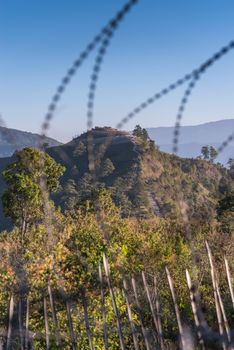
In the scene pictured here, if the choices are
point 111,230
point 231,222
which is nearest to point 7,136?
point 111,230

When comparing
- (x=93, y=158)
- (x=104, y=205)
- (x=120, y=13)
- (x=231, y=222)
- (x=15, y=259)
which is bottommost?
(x=93, y=158)

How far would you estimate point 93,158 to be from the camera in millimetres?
1192

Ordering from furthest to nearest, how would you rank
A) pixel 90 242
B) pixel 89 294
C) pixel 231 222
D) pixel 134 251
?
1. pixel 231 222
2. pixel 134 251
3. pixel 90 242
4. pixel 89 294

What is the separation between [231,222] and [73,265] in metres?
21.8

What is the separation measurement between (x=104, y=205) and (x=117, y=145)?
92.4m

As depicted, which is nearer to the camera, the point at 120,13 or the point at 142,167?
the point at 120,13

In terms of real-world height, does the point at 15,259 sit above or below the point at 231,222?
below

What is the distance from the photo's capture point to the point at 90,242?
19.8 metres

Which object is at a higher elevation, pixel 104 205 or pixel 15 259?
pixel 104 205

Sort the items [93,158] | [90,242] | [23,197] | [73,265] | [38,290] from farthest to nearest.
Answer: [23,197] < [90,242] < [73,265] < [38,290] < [93,158]

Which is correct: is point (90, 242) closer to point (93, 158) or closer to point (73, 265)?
point (73, 265)

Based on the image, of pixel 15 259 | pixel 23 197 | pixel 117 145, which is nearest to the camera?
pixel 15 259

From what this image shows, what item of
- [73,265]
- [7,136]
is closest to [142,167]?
[73,265]

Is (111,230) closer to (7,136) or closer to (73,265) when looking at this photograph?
(73,265)
